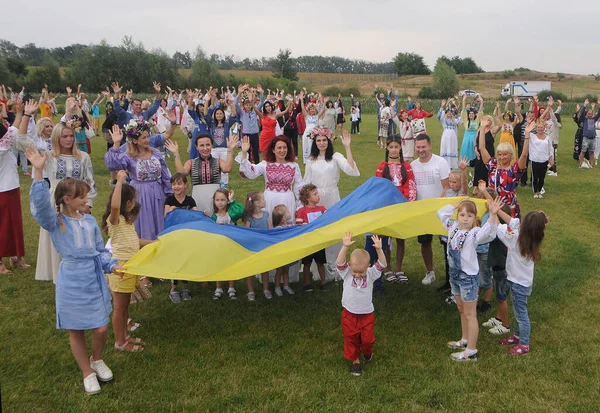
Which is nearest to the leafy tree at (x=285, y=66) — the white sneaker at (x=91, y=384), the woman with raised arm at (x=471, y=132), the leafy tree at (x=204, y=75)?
the leafy tree at (x=204, y=75)

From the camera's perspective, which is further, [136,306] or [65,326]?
[136,306]

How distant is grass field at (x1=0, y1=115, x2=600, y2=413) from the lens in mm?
4539

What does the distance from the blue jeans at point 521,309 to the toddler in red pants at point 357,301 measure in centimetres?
146

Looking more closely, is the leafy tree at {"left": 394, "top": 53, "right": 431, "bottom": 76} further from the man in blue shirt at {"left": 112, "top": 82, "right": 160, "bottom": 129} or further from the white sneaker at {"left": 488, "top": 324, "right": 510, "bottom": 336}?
the white sneaker at {"left": 488, "top": 324, "right": 510, "bottom": 336}

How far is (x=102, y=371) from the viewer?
190 inches

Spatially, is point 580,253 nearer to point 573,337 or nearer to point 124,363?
point 573,337

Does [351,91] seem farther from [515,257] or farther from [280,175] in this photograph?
[515,257]

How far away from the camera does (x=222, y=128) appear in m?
13.2

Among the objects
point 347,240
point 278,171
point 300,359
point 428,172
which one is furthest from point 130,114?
point 347,240

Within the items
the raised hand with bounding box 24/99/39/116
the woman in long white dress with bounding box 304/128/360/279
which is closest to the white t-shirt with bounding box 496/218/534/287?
the woman in long white dress with bounding box 304/128/360/279

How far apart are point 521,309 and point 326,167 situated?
10.5ft

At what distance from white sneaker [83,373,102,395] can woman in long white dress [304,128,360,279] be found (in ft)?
11.8

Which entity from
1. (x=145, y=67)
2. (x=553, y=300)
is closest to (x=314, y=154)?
(x=553, y=300)

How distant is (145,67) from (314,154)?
66.9 metres
